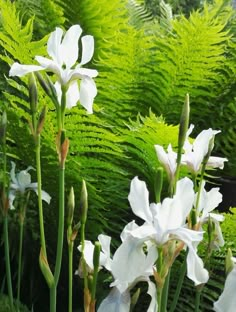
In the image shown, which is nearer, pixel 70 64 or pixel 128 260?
pixel 128 260

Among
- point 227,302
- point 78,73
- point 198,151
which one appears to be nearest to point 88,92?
point 78,73

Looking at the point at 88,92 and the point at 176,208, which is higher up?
the point at 88,92

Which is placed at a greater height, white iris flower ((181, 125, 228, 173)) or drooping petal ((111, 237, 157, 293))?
white iris flower ((181, 125, 228, 173))

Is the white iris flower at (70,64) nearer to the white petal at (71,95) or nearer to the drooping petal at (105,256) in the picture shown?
the white petal at (71,95)

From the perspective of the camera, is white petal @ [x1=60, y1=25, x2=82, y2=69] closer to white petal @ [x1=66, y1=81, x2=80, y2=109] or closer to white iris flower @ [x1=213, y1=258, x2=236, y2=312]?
white petal @ [x1=66, y1=81, x2=80, y2=109]

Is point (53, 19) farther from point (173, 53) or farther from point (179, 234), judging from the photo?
point (179, 234)

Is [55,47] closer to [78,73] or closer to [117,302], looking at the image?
[78,73]

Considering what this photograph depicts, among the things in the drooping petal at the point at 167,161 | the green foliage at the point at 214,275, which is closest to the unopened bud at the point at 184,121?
the drooping petal at the point at 167,161

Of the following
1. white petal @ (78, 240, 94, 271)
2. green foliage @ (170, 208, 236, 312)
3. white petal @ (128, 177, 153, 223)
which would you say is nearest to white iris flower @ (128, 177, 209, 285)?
white petal @ (128, 177, 153, 223)
